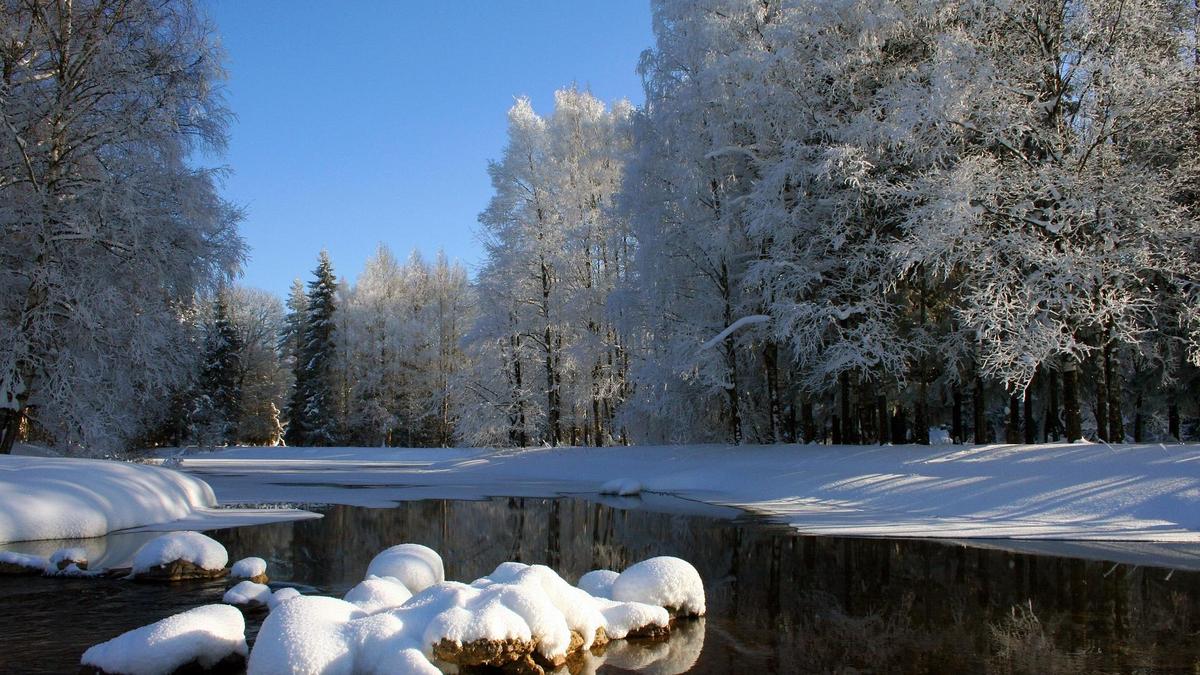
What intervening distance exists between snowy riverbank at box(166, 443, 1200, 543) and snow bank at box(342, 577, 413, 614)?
25.6ft

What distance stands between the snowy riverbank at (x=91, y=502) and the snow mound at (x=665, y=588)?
27.5 feet

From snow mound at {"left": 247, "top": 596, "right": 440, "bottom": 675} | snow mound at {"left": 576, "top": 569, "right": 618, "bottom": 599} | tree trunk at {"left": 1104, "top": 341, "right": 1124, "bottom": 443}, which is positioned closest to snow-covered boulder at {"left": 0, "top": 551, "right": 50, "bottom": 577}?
snow mound at {"left": 247, "top": 596, "right": 440, "bottom": 675}

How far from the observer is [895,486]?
1620cm

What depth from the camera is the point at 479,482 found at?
2483 cm

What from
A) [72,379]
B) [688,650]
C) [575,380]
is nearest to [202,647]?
[688,650]

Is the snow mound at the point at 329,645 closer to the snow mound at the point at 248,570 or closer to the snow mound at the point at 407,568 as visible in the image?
the snow mound at the point at 407,568

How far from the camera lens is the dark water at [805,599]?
244 inches

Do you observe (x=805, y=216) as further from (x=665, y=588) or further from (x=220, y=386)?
(x=220, y=386)

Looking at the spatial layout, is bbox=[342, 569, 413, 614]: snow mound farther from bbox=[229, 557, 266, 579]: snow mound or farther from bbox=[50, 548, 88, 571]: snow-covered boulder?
bbox=[50, 548, 88, 571]: snow-covered boulder

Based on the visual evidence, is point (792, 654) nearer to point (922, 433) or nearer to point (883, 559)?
point (883, 559)

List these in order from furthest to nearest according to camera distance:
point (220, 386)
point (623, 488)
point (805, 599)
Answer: point (220, 386), point (623, 488), point (805, 599)

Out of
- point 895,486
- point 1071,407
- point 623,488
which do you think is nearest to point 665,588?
point 895,486

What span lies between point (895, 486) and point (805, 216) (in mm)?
6427

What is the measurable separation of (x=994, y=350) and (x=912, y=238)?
8.40ft
